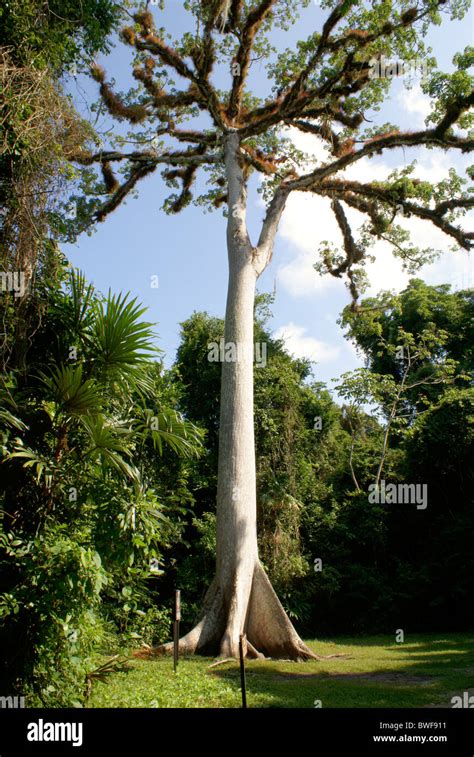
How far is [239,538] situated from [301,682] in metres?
2.74

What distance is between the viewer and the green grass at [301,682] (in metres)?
5.41

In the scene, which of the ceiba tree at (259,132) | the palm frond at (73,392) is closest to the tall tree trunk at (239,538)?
the ceiba tree at (259,132)

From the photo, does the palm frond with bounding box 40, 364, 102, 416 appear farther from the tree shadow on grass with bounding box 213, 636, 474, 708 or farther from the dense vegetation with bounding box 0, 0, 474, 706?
the tree shadow on grass with bounding box 213, 636, 474, 708

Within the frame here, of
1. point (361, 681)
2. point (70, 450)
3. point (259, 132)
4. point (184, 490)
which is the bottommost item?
point (361, 681)

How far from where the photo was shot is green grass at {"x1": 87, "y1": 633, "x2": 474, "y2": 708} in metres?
5.41

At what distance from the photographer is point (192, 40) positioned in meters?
12.3

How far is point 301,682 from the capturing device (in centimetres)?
685

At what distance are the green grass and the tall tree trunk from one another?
566mm

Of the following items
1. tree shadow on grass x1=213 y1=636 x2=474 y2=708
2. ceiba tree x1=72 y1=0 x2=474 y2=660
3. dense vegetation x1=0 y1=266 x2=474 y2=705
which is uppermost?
ceiba tree x1=72 y1=0 x2=474 y2=660

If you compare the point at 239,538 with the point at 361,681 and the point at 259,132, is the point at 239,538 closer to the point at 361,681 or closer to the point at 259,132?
the point at 361,681

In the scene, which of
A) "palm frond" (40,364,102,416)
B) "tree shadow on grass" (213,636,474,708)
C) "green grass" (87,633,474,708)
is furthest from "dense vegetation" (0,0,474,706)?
"tree shadow on grass" (213,636,474,708)

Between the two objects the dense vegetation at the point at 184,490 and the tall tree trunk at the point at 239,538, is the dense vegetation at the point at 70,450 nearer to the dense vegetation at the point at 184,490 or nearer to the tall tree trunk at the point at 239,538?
the dense vegetation at the point at 184,490

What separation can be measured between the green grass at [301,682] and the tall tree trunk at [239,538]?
57 cm

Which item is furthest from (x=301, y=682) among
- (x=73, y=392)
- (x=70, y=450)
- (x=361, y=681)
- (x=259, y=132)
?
(x=259, y=132)
